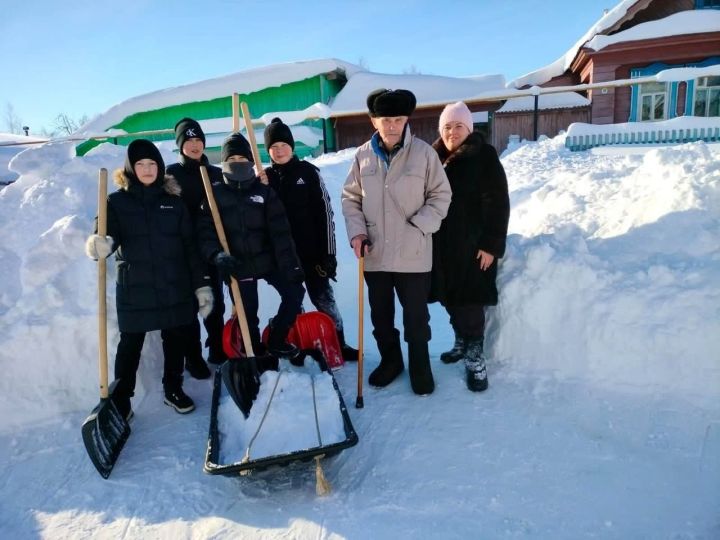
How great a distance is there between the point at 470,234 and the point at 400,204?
542 mm

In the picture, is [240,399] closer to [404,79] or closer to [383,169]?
[383,169]

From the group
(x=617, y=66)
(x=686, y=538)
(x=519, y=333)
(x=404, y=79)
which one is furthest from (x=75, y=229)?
(x=617, y=66)

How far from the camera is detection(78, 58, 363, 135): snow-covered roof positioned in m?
15.4

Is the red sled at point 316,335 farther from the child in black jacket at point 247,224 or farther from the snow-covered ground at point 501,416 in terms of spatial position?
the child in black jacket at point 247,224

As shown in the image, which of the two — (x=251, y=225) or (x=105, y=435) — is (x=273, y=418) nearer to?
(x=105, y=435)

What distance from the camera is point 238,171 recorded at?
3.05 m

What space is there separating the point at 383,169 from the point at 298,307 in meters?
1.16

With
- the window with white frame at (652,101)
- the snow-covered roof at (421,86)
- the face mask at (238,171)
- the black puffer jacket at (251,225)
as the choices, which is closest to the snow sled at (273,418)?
the black puffer jacket at (251,225)

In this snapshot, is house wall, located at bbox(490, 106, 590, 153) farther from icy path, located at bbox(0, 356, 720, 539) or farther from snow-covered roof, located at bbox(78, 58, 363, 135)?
icy path, located at bbox(0, 356, 720, 539)

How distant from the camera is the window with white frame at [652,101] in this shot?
13.3 m

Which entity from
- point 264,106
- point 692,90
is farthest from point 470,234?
point 264,106

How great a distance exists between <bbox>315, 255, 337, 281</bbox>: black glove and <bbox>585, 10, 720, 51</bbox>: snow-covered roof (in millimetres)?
13123

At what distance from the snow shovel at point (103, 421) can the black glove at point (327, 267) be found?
151cm

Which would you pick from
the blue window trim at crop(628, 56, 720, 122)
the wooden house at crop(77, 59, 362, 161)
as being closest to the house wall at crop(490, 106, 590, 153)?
the blue window trim at crop(628, 56, 720, 122)
